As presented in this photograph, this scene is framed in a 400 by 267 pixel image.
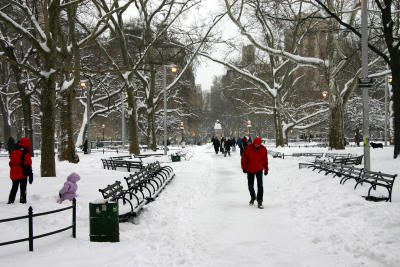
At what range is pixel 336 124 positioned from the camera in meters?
25.8

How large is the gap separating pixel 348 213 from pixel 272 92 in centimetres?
2856

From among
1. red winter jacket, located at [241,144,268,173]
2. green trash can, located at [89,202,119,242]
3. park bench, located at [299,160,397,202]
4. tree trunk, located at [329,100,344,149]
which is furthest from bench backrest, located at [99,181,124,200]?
tree trunk, located at [329,100,344,149]

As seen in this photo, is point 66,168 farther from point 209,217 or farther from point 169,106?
point 169,106

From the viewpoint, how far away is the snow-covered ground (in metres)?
6.01

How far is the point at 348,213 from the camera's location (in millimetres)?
8570

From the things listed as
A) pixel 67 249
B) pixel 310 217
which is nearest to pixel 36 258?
pixel 67 249

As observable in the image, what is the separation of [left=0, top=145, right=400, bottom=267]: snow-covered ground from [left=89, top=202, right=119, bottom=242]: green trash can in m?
0.20

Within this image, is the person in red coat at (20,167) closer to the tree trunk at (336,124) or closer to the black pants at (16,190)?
the black pants at (16,190)

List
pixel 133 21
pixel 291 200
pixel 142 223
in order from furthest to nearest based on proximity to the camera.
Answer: pixel 133 21, pixel 291 200, pixel 142 223

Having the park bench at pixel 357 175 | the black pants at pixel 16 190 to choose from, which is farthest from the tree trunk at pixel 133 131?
the black pants at pixel 16 190

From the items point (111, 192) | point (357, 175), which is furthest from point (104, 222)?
Result: point (357, 175)

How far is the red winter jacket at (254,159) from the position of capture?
10484 millimetres

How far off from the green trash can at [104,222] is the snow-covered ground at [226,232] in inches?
7.9

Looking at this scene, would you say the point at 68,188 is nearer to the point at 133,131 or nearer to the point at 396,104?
the point at 396,104
